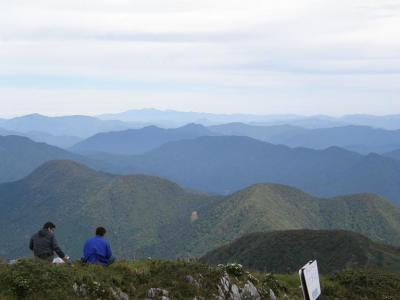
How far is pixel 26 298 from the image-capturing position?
17.8 m

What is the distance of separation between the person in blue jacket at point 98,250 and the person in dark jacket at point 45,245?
1.12 meters

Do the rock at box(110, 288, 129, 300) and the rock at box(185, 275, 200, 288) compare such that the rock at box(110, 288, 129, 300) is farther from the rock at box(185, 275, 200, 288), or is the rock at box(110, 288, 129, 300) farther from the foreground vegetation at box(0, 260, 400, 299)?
the rock at box(185, 275, 200, 288)

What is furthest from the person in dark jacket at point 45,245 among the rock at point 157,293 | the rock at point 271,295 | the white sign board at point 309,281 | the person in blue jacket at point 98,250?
the white sign board at point 309,281

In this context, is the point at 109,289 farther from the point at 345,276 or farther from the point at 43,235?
the point at 345,276

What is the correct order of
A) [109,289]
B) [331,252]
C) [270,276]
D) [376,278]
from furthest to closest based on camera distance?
[331,252], [376,278], [270,276], [109,289]

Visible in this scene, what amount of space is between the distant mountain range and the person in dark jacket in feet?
317

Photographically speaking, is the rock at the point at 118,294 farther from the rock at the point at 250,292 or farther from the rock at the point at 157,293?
the rock at the point at 250,292

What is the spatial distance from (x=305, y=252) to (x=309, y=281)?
421 ft

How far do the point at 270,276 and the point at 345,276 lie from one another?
5.61m

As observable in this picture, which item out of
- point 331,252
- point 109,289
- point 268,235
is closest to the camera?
point 109,289

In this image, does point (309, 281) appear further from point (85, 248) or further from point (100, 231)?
point (85, 248)

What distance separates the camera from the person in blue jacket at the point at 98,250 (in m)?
22.5

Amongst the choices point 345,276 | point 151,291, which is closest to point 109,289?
point 151,291

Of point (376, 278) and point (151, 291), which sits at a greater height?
point (151, 291)
